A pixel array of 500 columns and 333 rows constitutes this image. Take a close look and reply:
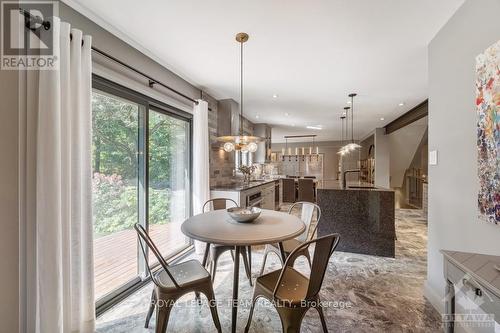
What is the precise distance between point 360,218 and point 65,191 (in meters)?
3.55

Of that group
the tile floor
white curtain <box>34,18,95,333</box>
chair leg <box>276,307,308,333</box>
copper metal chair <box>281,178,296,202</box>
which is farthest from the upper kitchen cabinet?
chair leg <box>276,307,308,333</box>

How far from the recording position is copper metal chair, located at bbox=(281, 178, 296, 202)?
7.63 m

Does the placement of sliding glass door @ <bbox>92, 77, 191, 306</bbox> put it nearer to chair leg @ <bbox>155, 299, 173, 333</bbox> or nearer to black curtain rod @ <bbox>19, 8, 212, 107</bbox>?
black curtain rod @ <bbox>19, 8, 212, 107</bbox>

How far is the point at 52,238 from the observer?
1.39 meters

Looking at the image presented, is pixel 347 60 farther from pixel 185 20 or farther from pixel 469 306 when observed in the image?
pixel 469 306

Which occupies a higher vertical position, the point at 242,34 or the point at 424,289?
the point at 242,34

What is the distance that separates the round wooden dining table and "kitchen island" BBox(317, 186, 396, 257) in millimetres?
1488

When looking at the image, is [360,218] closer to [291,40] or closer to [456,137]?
[456,137]

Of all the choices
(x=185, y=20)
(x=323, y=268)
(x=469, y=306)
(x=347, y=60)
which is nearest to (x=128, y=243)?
(x=323, y=268)

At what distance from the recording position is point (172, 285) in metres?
1.55

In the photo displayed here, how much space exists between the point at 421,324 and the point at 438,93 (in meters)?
2.06

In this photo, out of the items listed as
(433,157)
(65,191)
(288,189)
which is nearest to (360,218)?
(433,157)

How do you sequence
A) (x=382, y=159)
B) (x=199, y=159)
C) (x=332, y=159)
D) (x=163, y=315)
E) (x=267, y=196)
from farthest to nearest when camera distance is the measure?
1. (x=332, y=159)
2. (x=382, y=159)
3. (x=267, y=196)
4. (x=199, y=159)
5. (x=163, y=315)

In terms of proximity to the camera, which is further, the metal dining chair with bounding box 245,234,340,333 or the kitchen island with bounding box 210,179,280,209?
the kitchen island with bounding box 210,179,280,209
